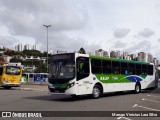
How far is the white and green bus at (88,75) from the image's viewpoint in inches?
718

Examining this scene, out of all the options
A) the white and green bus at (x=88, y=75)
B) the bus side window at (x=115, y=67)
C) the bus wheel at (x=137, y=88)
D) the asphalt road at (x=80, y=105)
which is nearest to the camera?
the asphalt road at (x=80, y=105)

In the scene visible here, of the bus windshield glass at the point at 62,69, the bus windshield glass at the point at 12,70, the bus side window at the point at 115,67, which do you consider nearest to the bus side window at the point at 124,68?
the bus side window at the point at 115,67

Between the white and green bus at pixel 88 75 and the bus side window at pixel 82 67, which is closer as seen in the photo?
the white and green bus at pixel 88 75

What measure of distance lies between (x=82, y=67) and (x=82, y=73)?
0.38 m

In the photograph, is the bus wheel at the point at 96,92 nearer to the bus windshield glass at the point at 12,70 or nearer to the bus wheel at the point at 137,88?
the bus wheel at the point at 137,88

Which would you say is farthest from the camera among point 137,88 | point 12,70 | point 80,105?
point 12,70

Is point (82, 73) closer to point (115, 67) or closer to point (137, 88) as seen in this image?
point (115, 67)

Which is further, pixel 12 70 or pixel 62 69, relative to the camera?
pixel 12 70

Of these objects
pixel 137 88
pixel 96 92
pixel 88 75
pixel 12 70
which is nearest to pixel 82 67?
pixel 88 75

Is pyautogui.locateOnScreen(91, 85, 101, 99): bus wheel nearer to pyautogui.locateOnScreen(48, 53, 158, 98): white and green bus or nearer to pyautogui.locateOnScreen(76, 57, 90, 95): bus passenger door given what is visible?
pyautogui.locateOnScreen(48, 53, 158, 98): white and green bus

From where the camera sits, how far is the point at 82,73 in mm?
18906

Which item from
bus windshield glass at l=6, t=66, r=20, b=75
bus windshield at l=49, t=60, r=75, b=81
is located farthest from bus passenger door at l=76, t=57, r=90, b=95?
bus windshield glass at l=6, t=66, r=20, b=75

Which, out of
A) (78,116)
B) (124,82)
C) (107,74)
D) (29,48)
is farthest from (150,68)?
(29,48)

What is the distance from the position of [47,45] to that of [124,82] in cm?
3306
